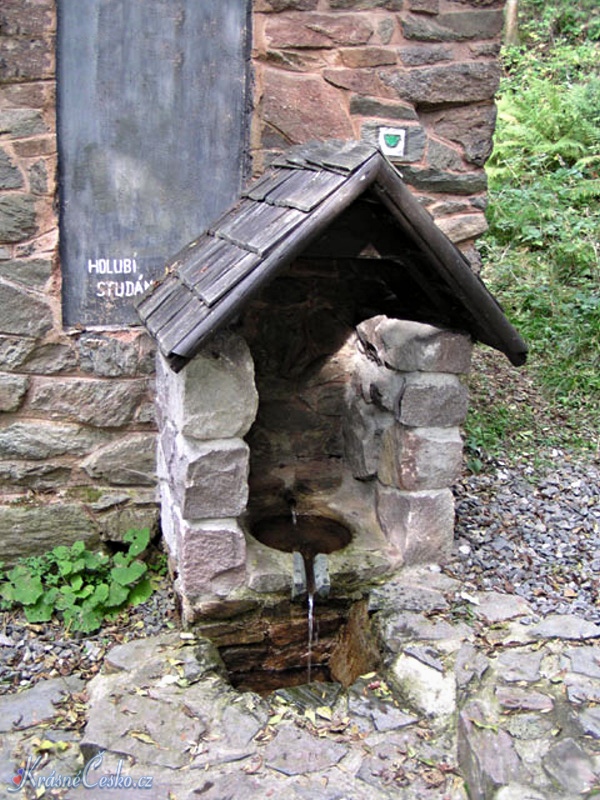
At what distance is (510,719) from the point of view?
274 centimetres

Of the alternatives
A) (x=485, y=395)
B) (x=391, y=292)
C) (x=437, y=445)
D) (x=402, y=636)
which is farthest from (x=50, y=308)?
(x=485, y=395)

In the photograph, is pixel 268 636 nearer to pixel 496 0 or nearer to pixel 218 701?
pixel 218 701

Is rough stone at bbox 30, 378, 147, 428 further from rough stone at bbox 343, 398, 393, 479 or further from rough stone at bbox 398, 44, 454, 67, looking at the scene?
rough stone at bbox 398, 44, 454, 67

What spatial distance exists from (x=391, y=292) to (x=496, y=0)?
146 cm

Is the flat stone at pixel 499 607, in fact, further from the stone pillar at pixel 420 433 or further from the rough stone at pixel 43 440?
the rough stone at pixel 43 440

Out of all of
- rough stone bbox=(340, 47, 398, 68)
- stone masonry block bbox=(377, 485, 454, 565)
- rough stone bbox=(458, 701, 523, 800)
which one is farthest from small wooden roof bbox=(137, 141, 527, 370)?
rough stone bbox=(458, 701, 523, 800)

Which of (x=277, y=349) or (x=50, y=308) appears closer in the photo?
(x=50, y=308)

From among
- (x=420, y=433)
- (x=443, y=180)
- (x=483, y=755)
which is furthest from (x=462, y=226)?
(x=483, y=755)

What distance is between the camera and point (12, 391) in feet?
12.2

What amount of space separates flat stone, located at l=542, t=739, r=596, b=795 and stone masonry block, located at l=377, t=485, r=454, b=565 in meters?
1.14

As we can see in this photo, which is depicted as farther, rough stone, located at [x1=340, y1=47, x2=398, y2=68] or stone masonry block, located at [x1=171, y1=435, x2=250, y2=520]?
rough stone, located at [x1=340, y1=47, x2=398, y2=68]

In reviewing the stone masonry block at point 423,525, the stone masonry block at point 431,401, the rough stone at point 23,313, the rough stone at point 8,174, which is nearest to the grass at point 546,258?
the stone masonry block at point 423,525

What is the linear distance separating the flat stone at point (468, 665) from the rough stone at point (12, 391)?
226cm

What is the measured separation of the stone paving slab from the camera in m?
2.54
